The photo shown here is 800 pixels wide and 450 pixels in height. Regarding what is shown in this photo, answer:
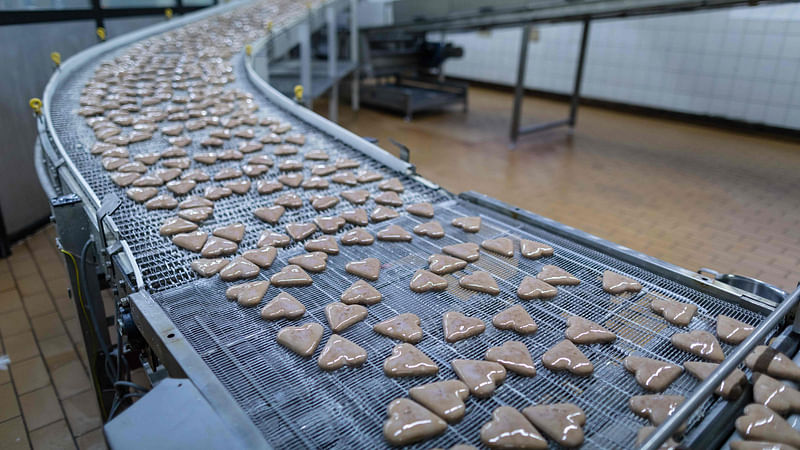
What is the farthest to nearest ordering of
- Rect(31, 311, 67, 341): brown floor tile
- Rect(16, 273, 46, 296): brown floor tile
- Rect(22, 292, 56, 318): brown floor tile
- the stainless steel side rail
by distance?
1. Rect(16, 273, 46, 296): brown floor tile
2. Rect(22, 292, 56, 318): brown floor tile
3. Rect(31, 311, 67, 341): brown floor tile
4. the stainless steel side rail

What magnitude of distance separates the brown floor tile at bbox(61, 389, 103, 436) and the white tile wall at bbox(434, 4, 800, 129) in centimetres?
778

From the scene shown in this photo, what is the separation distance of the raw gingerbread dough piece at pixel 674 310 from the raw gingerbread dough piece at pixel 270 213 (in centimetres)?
131

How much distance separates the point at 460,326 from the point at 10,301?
3.03 m

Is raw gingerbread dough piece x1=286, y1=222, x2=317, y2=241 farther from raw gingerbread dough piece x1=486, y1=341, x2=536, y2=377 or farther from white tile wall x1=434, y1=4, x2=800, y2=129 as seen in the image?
white tile wall x1=434, y1=4, x2=800, y2=129

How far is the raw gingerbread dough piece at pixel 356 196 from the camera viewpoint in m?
2.13

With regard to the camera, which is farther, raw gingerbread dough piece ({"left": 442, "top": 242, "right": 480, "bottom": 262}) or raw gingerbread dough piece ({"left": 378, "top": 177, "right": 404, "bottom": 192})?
raw gingerbread dough piece ({"left": 378, "top": 177, "right": 404, "bottom": 192})

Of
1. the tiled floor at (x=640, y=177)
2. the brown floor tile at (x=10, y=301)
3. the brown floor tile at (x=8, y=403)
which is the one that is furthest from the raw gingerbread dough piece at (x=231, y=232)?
the tiled floor at (x=640, y=177)

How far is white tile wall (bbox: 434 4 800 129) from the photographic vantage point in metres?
6.38

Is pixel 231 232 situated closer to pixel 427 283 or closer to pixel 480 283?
pixel 427 283

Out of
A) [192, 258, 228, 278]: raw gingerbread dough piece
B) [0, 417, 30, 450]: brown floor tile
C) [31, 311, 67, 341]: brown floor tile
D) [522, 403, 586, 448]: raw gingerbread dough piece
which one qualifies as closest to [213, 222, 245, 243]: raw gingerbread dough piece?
[192, 258, 228, 278]: raw gingerbread dough piece

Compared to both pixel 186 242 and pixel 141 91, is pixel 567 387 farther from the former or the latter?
pixel 141 91

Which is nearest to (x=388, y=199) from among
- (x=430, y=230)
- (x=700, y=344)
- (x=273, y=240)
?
(x=430, y=230)

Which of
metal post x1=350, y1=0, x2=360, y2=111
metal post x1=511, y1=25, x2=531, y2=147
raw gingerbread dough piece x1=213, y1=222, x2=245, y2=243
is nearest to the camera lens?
raw gingerbread dough piece x1=213, y1=222, x2=245, y2=243

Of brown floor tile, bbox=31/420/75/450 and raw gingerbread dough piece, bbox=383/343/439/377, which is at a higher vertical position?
raw gingerbread dough piece, bbox=383/343/439/377
